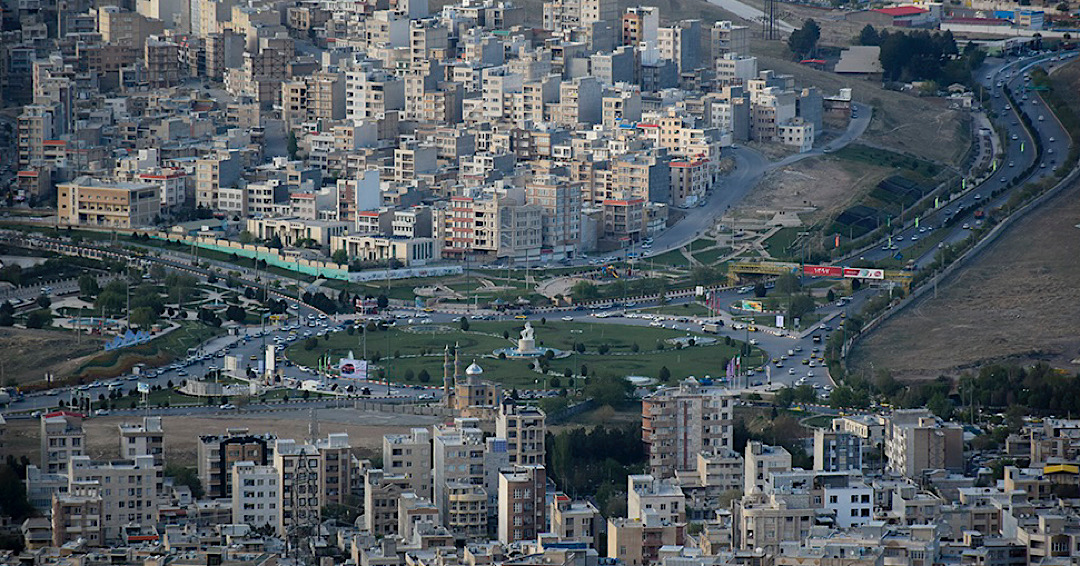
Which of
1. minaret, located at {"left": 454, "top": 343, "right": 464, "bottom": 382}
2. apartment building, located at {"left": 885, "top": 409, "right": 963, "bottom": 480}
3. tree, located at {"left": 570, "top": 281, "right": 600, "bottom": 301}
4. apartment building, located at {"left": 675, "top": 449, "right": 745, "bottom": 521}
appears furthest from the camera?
tree, located at {"left": 570, "top": 281, "right": 600, "bottom": 301}

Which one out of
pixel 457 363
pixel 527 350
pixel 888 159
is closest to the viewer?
pixel 457 363

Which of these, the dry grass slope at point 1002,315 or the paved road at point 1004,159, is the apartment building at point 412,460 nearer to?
the dry grass slope at point 1002,315

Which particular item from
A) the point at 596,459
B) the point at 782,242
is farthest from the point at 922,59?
the point at 596,459

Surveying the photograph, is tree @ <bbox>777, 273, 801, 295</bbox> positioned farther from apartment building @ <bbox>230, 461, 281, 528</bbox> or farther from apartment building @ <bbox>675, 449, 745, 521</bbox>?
apartment building @ <bbox>230, 461, 281, 528</bbox>

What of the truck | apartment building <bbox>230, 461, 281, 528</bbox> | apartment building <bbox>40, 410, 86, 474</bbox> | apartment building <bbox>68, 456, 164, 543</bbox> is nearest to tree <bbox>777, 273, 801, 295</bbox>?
the truck

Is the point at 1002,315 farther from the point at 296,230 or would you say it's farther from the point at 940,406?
the point at 296,230

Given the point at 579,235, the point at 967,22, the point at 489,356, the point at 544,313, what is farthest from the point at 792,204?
the point at 967,22
